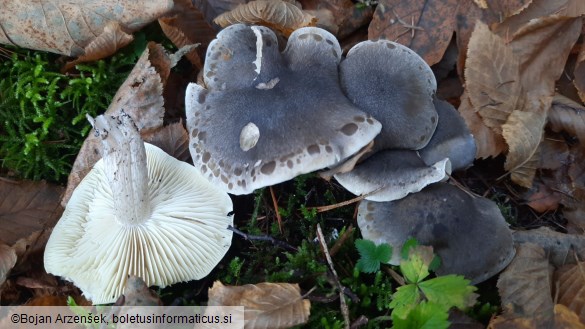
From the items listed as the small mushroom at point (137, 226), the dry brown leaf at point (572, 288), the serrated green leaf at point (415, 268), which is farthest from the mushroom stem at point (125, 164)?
the dry brown leaf at point (572, 288)

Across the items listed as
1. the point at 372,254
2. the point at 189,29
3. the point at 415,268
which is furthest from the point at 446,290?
the point at 189,29

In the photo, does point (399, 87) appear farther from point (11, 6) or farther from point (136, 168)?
point (11, 6)

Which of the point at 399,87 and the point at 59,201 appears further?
the point at 59,201

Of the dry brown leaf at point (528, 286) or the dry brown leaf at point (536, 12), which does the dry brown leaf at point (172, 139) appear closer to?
the dry brown leaf at point (528, 286)

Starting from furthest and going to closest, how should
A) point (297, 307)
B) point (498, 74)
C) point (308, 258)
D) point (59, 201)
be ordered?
point (498, 74)
point (59, 201)
point (308, 258)
point (297, 307)

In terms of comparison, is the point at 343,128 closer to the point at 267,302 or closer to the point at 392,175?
the point at 392,175

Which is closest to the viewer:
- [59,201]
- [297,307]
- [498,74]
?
[297,307]

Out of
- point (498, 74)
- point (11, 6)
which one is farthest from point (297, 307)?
point (11, 6)
